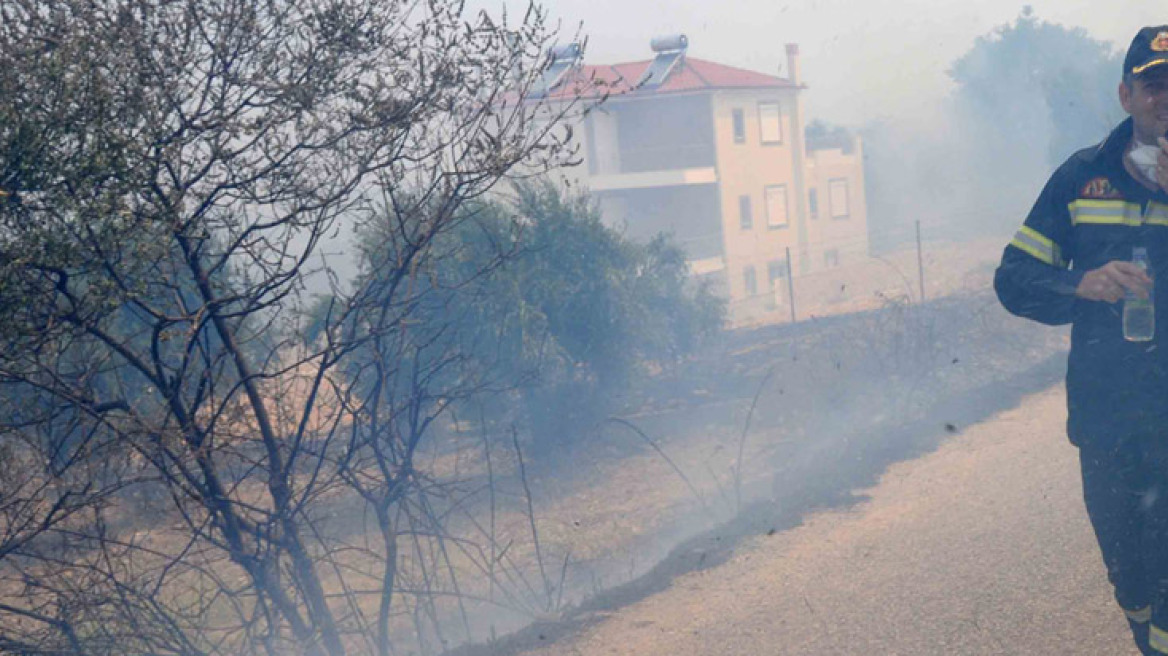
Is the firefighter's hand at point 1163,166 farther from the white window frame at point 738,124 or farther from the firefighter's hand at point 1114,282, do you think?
the white window frame at point 738,124

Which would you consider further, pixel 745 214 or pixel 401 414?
pixel 745 214

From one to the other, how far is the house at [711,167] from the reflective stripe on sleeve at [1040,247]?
3009 centimetres

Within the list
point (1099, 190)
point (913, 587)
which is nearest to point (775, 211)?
point (913, 587)

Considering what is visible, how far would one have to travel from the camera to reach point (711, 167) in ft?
122

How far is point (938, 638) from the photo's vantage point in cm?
507

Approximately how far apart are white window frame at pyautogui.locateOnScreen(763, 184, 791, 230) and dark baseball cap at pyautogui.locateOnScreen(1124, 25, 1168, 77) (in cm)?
3684

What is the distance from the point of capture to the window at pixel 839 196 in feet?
149

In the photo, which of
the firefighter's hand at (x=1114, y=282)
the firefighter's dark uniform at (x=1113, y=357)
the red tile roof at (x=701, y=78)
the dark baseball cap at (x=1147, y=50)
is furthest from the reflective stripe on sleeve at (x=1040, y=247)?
the red tile roof at (x=701, y=78)

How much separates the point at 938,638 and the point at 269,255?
402 cm

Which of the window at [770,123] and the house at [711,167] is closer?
the house at [711,167]

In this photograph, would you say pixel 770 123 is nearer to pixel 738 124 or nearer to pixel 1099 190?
pixel 738 124

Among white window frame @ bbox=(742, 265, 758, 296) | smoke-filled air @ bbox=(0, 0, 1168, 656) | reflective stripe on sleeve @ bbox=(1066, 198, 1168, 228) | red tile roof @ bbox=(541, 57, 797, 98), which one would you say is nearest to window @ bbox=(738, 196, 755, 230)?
white window frame @ bbox=(742, 265, 758, 296)

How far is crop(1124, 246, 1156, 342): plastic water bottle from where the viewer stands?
11.1ft

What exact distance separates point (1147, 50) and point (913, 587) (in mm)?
3450
